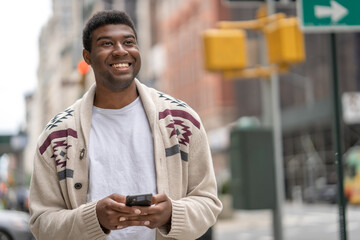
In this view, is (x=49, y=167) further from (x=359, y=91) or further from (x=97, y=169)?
(x=359, y=91)

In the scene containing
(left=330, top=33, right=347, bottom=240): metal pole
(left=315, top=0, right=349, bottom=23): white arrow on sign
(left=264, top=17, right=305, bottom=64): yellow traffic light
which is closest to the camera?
(left=330, top=33, right=347, bottom=240): metal pole

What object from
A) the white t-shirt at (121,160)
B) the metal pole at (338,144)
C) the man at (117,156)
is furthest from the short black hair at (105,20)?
the metal pole at (338,144)

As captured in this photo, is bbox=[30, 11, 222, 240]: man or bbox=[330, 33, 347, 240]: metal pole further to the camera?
bbox=[330, 33, 347, 240]: metal pole

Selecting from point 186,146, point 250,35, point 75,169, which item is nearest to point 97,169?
point 75,169

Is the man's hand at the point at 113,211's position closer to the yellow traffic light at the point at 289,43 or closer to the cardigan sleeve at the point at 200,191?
the cardigan sleeve at the point at 200,191

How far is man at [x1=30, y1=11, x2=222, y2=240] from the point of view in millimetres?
2801

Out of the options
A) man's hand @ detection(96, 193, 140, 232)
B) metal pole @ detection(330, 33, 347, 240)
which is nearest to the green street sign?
metal pole @ detection(330, 33, 347, 240)

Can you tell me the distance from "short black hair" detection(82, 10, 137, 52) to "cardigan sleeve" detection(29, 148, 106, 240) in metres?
0.47

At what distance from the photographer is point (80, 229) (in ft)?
8.95

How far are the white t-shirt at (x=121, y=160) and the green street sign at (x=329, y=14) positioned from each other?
11.2 feet

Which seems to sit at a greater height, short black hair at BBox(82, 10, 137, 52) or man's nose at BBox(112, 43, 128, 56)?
short black hair at BBox(82, 10, 137, 52)

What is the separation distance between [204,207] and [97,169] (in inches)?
15.6

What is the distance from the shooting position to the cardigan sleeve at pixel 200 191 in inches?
111

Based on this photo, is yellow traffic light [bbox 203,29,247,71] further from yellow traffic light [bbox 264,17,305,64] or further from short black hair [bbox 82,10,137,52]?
short black hair [bbox 82,10,137,52]
